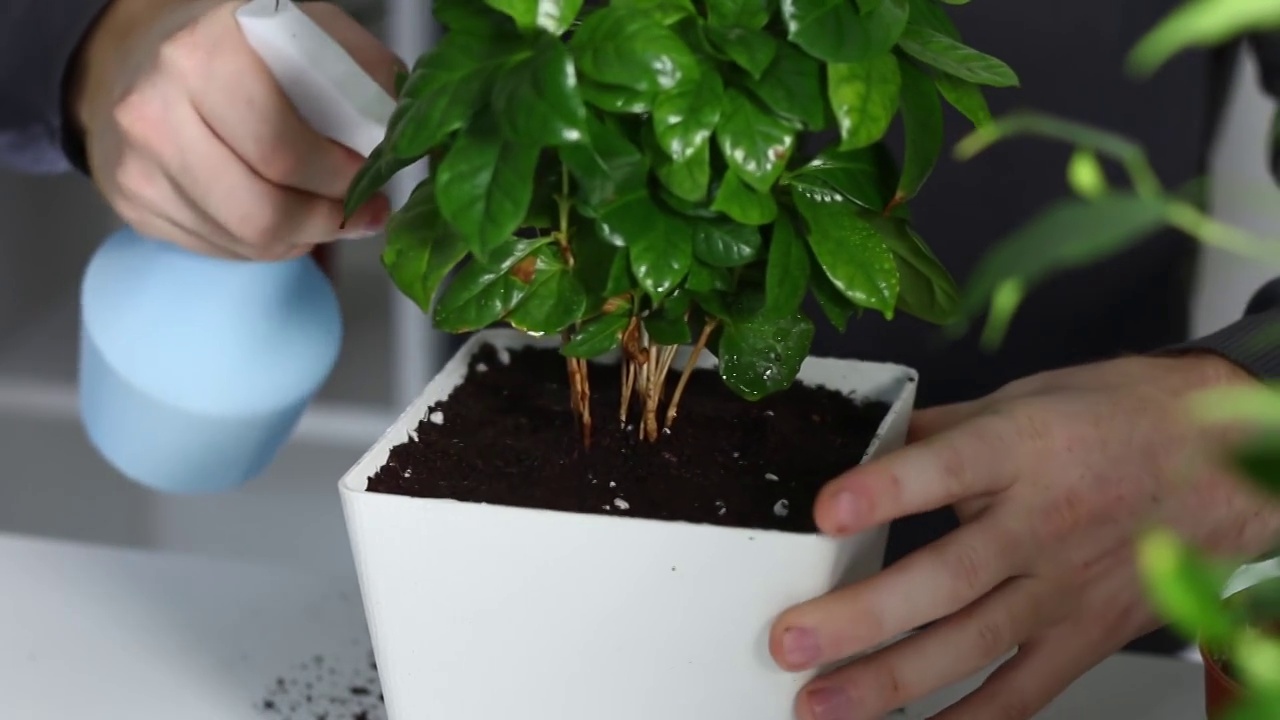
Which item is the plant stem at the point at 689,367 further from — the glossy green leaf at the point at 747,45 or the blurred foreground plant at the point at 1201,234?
the blurred foreground plant at the point at 1201,234

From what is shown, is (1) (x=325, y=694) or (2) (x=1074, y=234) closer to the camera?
(2) (x=1074, y=234)

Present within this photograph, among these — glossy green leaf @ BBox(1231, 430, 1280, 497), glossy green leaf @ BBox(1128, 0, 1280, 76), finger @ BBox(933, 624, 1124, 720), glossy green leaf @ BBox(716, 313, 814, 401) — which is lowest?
finger @ BBox(933, 624, 1124, 720)

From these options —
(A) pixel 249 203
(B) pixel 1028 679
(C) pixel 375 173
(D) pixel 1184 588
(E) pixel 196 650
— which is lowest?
(E) pixel 196 650

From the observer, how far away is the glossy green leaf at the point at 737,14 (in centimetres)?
48

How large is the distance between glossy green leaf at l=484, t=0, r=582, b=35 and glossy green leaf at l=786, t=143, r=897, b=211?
0.11 metres

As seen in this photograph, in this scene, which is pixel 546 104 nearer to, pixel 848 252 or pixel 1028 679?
pixel 848 252

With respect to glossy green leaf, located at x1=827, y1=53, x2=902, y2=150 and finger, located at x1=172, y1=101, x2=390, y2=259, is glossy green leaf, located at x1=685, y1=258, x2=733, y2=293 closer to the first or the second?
glossy green leaf, located at x1=827, y1=53, x2=902, y2=150

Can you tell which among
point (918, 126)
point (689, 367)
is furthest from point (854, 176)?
point (689, 367)

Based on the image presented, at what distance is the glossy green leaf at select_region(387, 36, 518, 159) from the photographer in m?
0.47

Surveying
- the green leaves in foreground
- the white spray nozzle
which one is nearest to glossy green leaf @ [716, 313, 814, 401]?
the green leaves in foreground

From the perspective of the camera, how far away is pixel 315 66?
2.12 feet

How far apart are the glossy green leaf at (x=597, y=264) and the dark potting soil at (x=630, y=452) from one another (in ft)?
0.31

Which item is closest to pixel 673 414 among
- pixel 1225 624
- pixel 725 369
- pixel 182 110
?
pixel 725 369

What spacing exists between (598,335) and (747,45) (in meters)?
0.14
